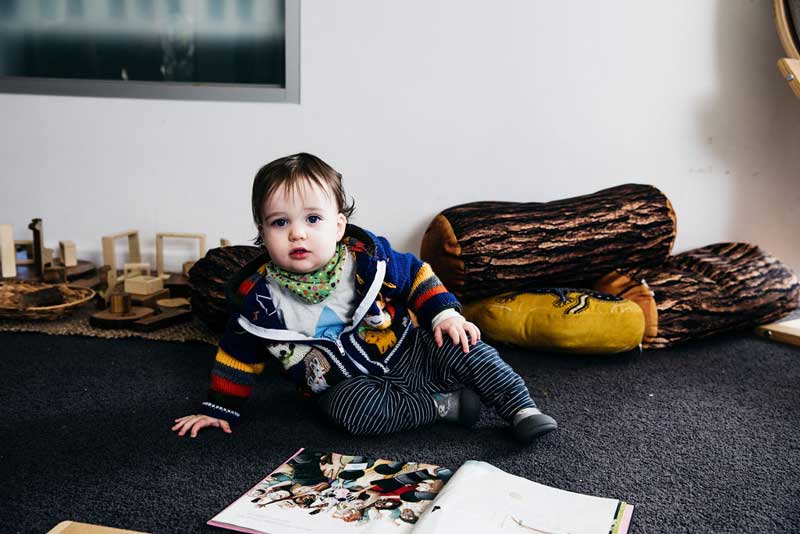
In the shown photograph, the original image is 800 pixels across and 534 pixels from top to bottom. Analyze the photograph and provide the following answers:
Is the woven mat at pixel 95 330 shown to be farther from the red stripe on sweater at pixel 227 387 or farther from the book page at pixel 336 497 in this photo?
the book page at pixel 336 497

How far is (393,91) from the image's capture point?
1815 millimetres

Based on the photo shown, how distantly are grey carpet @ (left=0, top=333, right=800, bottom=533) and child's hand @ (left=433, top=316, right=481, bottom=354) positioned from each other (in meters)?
0.14

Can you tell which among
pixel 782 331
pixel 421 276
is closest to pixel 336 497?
pixel 421 276

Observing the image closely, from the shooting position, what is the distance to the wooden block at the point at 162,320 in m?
1.49

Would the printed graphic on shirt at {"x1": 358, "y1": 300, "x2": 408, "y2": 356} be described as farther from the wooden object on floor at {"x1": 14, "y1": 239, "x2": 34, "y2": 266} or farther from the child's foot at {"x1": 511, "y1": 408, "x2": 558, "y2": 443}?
the wooden object on floor at {"x1": 14, "y1": 239, "x2": 34, "y2": 266}

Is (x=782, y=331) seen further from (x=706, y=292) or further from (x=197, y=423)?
(x=197, y=423)

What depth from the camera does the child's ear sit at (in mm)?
1033

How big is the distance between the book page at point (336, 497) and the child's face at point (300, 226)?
270mm

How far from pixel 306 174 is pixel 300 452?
38 centimetres

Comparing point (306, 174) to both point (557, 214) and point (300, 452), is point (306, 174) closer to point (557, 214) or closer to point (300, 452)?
point (300, 452)

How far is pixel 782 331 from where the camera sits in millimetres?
1538

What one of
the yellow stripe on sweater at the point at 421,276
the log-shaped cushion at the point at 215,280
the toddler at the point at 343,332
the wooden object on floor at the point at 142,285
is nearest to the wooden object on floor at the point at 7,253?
the wooden object on floor at the point at 142,285

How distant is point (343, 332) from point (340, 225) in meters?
0.16

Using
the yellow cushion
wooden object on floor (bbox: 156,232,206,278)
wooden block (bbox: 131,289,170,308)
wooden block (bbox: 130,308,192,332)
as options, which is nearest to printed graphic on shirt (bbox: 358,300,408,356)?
the yellow cushion
